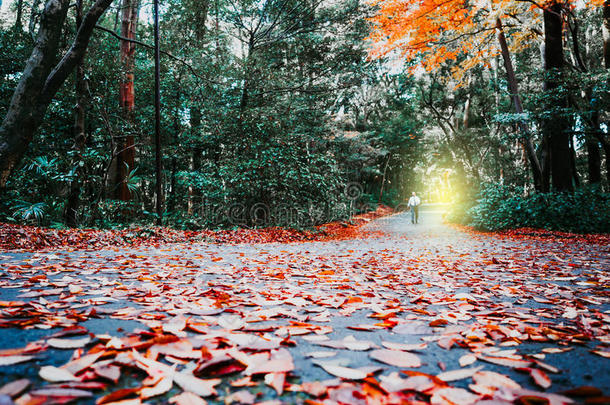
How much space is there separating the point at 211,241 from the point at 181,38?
10.0 metres

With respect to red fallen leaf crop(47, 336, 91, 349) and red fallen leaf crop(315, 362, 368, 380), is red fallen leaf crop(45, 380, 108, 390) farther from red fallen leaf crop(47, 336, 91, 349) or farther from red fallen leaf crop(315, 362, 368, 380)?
red fallen leaf crop(315, 362, 368, 380)

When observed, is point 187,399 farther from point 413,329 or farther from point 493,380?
point 413,329

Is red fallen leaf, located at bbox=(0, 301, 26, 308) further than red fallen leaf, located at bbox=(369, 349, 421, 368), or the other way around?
red fallen leaf, located at bbox=(0, 301, 26, 308)

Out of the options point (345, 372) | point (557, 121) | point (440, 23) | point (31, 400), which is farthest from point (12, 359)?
point (557, 121)

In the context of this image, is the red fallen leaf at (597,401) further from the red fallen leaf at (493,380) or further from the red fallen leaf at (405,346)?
the red fallen leaf at (405,346)

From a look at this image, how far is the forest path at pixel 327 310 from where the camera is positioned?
4.18 feet

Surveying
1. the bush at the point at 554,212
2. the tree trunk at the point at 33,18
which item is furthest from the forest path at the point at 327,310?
the tree trunk at the point at 33,18

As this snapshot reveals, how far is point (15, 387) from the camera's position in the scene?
91 centimetres

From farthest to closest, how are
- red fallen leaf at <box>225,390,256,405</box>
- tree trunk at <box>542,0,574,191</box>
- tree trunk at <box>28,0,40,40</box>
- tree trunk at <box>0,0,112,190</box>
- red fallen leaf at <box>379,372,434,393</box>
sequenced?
tree trunk at <box>542,0,574,191</box> → tree trunk at <box>28,0,40,40</box> → tree trunk at <box>0,0,112,190</box> → red fallen leaf at <box>379,372,434,393</box> → red fallen leaf at <box>225,390,256,405</box>

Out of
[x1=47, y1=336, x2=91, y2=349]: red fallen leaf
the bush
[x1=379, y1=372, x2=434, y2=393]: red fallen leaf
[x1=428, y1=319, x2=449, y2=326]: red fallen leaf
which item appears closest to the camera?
[x1=379, y1=372, x2=434, y2=393]: red fallen leaf

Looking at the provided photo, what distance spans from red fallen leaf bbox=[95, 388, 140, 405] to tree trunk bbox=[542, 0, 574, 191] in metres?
12.1

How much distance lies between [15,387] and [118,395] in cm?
32

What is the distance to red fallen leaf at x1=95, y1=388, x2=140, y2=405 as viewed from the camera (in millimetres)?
892

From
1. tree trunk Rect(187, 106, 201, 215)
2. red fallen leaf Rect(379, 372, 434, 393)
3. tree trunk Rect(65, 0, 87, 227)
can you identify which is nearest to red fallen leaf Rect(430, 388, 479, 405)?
red fallen leaf Rect(379, 372, 434, 393)
